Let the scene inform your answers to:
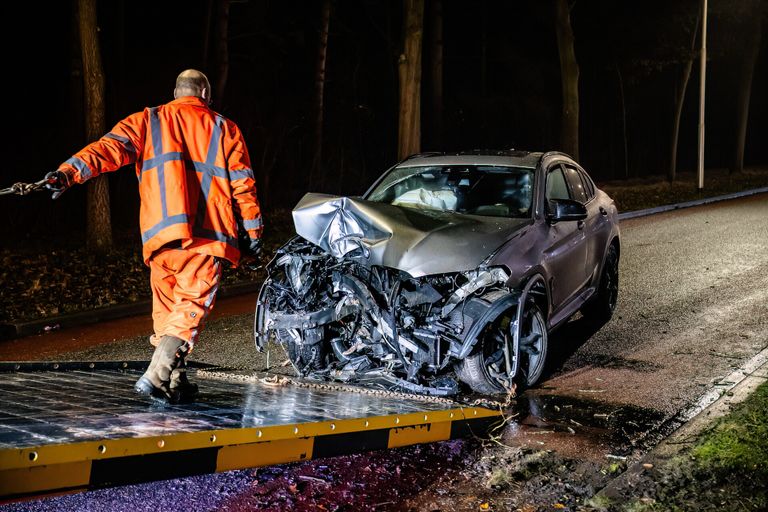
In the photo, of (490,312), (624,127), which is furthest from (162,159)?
(624,127)

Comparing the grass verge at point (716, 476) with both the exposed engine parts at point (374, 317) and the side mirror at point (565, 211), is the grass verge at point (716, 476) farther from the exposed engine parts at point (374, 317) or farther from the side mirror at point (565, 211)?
the side mirror at point (565, 211)

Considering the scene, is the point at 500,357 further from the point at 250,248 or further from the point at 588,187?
the point at 588,187

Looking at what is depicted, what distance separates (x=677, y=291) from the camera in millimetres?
10742

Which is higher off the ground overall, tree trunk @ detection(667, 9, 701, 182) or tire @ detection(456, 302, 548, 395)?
tree trunk @ detection(667, 9, 701, 182)

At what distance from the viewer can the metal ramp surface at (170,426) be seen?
12.4 ft

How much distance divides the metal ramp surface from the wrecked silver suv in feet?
1.43

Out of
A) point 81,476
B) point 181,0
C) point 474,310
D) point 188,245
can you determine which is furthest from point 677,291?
point 181,0

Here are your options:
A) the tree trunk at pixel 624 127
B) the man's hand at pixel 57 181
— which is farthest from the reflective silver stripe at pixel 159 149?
the tree trunk at pixel 624 127

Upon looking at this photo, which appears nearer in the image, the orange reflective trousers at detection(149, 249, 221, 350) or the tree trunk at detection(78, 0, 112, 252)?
the orange reflective trousers at detection(149, 249, 221, 350)

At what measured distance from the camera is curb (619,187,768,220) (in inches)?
818

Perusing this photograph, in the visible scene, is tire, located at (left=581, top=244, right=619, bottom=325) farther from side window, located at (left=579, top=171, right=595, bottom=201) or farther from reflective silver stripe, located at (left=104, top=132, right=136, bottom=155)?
reflective silver stripe, located at (left=104, top=132, right=136, bottom=155)

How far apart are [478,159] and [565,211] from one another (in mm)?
1149

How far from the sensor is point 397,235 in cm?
641

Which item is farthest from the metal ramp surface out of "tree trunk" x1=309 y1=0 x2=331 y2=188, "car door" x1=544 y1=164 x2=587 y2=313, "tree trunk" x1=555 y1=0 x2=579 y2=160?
"tree trunk" x1=555 y1=0 x2=579 y2=160
